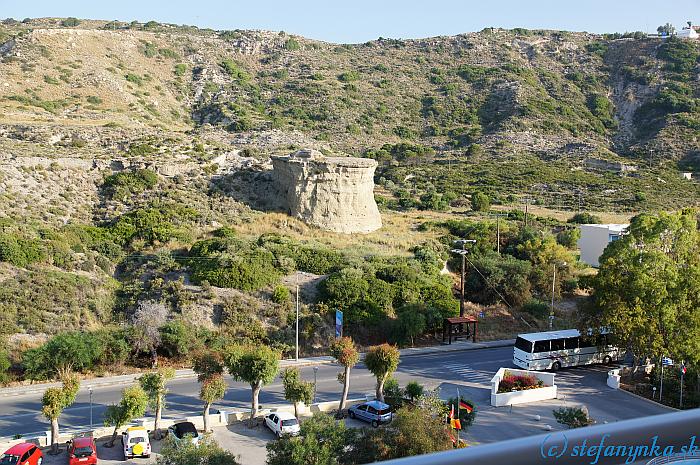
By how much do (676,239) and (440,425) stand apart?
14.4 metres

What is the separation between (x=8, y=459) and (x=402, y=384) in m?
12.5

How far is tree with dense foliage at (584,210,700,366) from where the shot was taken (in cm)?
2230

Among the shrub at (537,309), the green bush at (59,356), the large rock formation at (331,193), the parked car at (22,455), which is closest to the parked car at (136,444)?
the parked car at (22,455)

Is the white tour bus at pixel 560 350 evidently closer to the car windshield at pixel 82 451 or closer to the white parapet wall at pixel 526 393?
the white parapet wall at pixel 526 393

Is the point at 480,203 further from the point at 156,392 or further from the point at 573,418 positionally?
the point at 156,392

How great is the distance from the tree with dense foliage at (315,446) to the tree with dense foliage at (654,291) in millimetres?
12515

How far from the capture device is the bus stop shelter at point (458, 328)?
94.1 ft

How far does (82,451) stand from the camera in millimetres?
16328

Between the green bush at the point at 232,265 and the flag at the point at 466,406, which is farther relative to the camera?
the green bush at the point at 232,265

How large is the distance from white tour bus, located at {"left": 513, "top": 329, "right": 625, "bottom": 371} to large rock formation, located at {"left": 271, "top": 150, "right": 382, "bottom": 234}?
16.3 meters

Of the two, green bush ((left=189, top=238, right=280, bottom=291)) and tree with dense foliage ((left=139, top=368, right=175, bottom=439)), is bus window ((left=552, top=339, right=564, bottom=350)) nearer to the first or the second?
green bush ((left=189, top=238, right=280, bottom=291))

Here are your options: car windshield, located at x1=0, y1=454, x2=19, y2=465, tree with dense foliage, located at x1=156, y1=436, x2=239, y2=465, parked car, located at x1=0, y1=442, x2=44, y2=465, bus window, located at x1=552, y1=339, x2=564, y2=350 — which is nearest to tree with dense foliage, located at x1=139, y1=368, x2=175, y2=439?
parked car, located at x1=0, y1=442, x2=44, y2=465

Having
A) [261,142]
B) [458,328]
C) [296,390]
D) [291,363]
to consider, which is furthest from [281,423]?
[261,142]

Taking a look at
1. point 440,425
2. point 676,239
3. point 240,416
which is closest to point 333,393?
point 240,416
